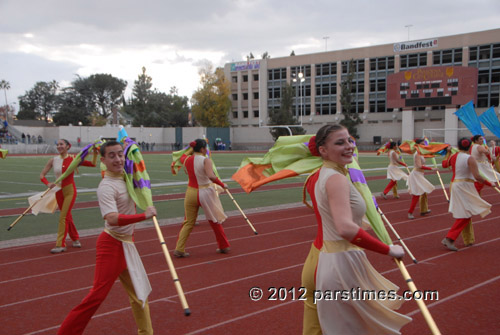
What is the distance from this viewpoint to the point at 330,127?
11.6 feet

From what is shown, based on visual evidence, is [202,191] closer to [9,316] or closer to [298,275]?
[298,275]

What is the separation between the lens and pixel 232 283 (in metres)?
6.57

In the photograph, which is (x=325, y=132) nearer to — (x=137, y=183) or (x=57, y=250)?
(x=137, y=183)

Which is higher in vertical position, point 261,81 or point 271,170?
point 261,81

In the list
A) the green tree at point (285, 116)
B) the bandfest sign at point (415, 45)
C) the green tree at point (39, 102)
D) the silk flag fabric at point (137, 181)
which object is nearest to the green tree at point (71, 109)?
the green tree at point (39, 102)

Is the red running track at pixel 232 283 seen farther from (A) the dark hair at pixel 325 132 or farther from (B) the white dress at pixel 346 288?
(A) the dark hair at pixel 325 132

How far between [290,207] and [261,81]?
64520mm

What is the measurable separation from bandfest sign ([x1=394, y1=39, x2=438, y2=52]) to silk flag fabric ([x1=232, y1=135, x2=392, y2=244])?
208 ft

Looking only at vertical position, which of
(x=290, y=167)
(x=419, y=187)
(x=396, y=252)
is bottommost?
(x=419, y=187)

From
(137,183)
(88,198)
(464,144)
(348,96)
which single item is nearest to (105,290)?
(137,183)

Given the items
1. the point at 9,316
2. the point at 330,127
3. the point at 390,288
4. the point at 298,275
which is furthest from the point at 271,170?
the point at 9,316

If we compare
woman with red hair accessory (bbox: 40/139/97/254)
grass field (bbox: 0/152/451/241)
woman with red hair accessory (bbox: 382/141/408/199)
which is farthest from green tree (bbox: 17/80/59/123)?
woman with red hair accessory (bbox: 40/139/97/254)

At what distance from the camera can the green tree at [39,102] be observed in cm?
11031

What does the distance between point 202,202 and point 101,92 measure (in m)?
108
